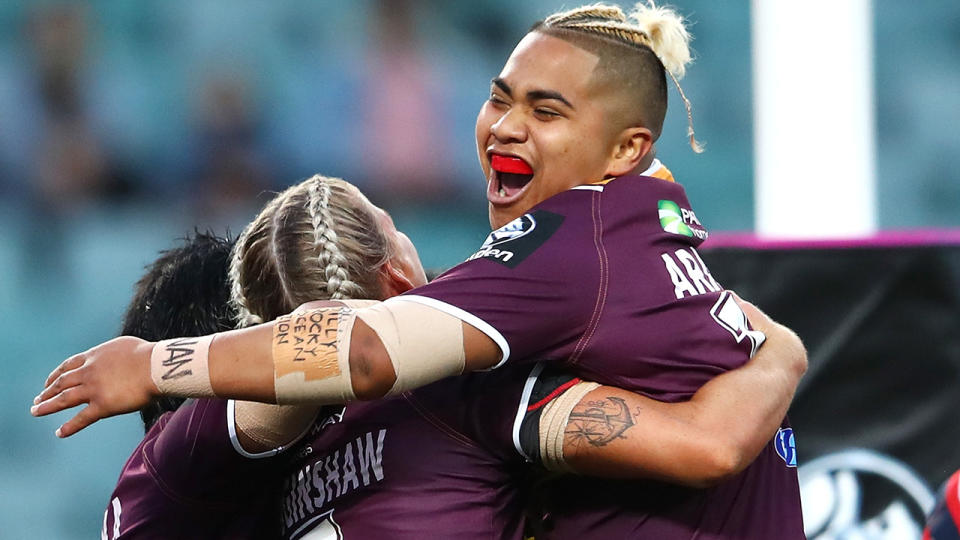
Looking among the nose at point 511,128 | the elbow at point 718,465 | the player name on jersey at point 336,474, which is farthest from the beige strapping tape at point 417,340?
the nose at point 511,128

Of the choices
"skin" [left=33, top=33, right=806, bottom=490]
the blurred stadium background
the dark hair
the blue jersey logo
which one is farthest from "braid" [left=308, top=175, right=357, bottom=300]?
the blurred stadium background

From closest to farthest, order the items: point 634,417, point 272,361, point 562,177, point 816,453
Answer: point 272,361, point 634,417, point 562,177, point 816,453

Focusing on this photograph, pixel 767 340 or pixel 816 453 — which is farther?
pixel 816 453

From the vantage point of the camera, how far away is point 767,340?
8.20ft

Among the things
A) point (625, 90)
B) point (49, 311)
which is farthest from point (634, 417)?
point (49, 311)

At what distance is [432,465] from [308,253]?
430mm

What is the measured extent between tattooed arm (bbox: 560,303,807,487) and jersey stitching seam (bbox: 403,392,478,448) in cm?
19

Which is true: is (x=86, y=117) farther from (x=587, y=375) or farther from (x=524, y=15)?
(x=587, y=375)

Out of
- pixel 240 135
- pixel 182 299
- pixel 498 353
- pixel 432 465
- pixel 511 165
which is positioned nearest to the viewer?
pixel 498 353

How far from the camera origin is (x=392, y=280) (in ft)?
8.02

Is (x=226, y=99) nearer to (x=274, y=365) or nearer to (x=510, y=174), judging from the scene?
(x=510, y=174)

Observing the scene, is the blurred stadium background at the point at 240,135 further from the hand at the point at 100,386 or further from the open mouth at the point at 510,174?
the hand at the point at 100,386

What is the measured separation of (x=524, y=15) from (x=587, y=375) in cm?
514

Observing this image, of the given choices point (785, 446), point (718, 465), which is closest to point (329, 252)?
point (718, 465)
